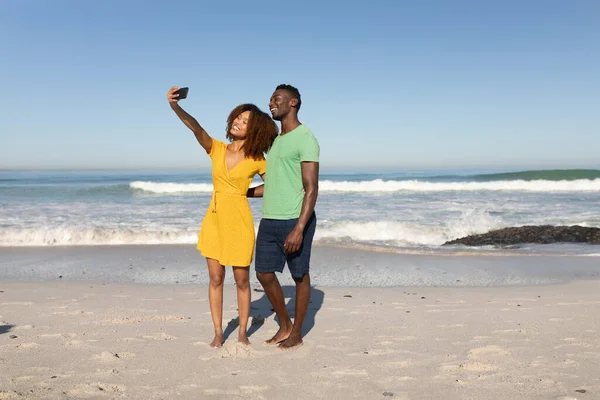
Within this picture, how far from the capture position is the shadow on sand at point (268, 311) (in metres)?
4.70

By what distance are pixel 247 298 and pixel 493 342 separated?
1906 mm

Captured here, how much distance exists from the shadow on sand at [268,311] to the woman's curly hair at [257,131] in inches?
61.2

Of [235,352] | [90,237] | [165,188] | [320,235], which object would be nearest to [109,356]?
[235,352]

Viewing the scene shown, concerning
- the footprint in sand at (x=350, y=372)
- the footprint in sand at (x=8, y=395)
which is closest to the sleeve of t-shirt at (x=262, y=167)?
the footprint in sand at (x=350, y=372)

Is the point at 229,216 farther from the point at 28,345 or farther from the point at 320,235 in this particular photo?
the point at 320,235

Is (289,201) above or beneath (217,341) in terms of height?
above

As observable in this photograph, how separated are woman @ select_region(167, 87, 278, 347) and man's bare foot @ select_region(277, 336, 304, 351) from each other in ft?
0.90

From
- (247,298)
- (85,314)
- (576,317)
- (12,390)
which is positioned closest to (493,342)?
(576,317)

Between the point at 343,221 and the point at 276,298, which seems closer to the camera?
the point at 276,298

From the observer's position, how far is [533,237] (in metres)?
11.4

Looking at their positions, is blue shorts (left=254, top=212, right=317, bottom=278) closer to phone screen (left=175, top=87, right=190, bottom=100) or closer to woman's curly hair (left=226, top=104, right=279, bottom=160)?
woman's curly hair (left=226, top=104, right=279, bottom=160)

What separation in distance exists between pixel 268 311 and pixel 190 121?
233 cm

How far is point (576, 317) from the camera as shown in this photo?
4.85 meters

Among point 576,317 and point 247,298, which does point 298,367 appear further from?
point 576,317
